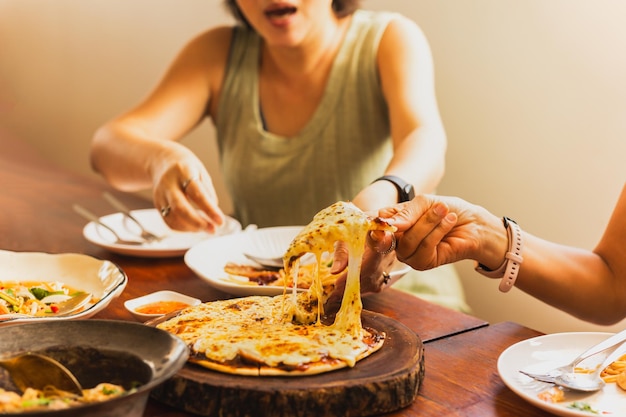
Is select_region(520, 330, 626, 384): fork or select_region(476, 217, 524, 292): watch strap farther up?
select_region(476, 217, 524, 292): watch strap

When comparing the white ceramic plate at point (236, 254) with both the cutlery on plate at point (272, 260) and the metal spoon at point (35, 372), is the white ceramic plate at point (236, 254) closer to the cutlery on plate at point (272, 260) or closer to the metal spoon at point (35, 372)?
the cutlery on plate at point (272, 260)

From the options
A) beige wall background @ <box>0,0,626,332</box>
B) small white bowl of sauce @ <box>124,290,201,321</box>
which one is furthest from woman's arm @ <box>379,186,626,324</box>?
beige wall background @ <box>0,0,626,332</box>

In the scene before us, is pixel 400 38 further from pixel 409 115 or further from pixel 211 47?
pixel 211 47

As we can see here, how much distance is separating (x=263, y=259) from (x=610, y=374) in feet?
3.20

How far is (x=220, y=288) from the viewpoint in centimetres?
174

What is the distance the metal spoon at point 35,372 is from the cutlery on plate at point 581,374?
0.77m

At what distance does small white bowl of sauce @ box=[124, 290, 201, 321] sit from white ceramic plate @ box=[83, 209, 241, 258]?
0.39 meters

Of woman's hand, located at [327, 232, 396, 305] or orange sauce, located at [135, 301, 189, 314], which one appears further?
orange sauce, located at [135, 301, 189, 314]

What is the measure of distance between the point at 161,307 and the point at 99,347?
550 mm

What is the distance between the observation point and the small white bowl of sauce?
5.36 ft

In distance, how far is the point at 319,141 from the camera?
9.02ft

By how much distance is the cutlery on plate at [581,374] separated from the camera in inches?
48.4

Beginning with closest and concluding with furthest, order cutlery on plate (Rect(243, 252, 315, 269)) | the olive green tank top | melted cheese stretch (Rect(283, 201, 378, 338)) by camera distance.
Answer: melted cheese stretch (Rect(283, 201, 378, 338)) < cutlery on plate (Rect(243, 252, 315, 269)) < the olive green tank top

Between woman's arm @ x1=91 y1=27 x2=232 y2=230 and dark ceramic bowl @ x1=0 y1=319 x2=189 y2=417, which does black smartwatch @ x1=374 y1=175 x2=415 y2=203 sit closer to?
woman's arm @ x1=91 y1=27 x2=232 y2=230
